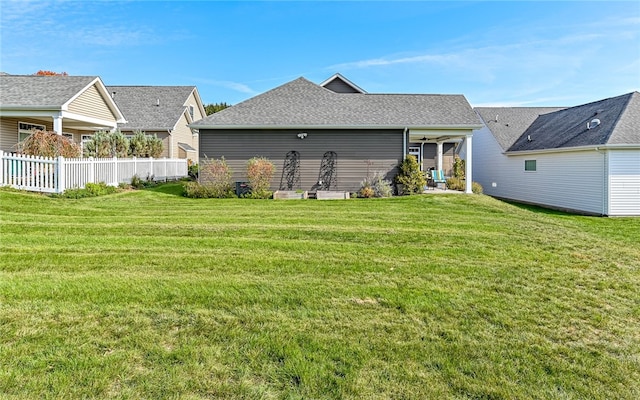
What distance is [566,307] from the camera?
4191mm

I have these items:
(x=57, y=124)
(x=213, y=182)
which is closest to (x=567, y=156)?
(x=213, y=182)

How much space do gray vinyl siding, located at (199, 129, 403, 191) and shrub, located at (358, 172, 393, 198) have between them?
Result: 24cm

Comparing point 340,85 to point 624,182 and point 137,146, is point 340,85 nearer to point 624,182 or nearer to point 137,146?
point 137,146

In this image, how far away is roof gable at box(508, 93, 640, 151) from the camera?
571 inches

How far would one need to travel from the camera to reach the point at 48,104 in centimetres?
1502

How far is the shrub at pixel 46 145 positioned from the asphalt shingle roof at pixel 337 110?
475 centimetres

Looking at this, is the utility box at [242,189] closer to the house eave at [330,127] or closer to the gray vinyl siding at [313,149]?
the gray vinyl siding at [313,149]

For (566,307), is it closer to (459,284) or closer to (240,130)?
(459,284)

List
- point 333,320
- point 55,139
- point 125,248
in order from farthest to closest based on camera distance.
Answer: point 55,139 < point 125,248 < point 333,320

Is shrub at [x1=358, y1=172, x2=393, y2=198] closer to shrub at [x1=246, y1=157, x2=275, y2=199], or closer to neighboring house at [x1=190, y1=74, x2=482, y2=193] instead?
neighboring house at [x1=190, y1=74, x2=482, y2=193]

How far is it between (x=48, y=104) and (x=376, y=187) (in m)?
13.9

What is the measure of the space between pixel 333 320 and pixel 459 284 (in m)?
2.05

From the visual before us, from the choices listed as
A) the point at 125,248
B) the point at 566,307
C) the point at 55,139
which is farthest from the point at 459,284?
the point at 55,139

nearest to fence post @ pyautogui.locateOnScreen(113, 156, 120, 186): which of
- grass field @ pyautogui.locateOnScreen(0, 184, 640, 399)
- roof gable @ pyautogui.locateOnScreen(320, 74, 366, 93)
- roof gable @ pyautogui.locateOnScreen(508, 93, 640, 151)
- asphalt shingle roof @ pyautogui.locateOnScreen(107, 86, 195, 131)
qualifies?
grass field @ pyautogui.locateOnScreen(0, 184, 640, 399)
